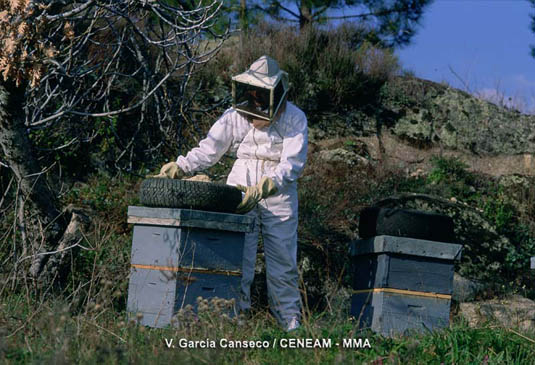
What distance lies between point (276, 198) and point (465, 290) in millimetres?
3548

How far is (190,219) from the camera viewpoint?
457cm

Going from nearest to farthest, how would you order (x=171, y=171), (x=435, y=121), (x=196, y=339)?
(x=196, y=339)
(x=171, y=171)
(x=435, y=121)

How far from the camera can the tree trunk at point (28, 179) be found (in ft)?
18.8

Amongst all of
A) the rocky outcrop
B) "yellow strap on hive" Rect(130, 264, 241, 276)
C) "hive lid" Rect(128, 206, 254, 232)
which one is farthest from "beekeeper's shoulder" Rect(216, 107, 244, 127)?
the rocky outcrop

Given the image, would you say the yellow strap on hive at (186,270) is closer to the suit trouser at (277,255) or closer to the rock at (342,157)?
the suit trouser at (277,255)

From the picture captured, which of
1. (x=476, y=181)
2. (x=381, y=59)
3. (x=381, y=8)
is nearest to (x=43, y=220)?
(x=476, y=181)

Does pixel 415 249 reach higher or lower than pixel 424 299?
higher

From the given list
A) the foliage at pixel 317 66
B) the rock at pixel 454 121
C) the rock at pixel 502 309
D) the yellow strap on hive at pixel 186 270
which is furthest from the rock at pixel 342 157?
the yellow strap on hive at pixel 186 270

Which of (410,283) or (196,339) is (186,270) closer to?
(196,339)

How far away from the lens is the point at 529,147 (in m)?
11.6

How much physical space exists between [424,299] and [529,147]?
7228 millimetres

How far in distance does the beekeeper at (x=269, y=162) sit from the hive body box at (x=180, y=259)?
1.99 ft

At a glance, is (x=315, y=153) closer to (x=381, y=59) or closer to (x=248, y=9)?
(x=381, y=59)

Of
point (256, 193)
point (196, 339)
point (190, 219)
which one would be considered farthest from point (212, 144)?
point (196, 339)
